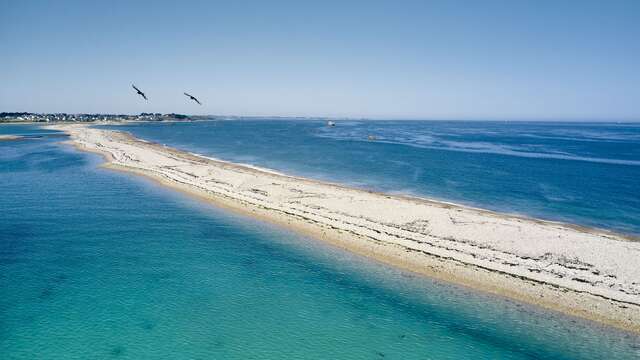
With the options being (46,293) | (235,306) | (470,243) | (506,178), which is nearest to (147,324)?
(235,306)

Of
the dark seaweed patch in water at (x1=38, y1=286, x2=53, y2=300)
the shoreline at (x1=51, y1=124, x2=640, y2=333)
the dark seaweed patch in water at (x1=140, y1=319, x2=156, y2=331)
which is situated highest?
the shoreline at (x1=51, y1=124, x2=640, y2=333)

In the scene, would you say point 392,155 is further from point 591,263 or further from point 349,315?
point 349,315

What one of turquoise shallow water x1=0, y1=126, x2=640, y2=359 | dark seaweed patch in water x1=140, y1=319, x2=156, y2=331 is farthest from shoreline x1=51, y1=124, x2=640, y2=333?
dark seaweed patch in water x1=140, y1=319, x2=156, y2=331

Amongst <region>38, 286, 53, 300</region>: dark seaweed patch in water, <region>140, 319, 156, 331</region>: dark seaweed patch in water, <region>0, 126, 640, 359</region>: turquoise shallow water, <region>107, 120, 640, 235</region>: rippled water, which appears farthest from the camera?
<region>107, 120, 640, 235</region>: rippled water

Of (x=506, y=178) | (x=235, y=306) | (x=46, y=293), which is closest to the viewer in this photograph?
(x=235, y=306)

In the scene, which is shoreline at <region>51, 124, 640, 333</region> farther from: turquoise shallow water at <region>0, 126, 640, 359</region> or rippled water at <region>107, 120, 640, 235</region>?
rippled water at <region>107, 120, 640, 235</region>

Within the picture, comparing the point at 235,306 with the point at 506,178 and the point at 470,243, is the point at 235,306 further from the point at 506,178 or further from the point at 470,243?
the point at 506,178

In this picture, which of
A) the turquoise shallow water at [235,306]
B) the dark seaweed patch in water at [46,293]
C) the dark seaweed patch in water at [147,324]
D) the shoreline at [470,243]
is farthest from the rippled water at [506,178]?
the dark seaweed patch in water at [46,293]
